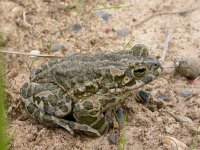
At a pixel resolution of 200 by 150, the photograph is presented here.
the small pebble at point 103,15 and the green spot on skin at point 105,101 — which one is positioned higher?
the small pebble at point 103,15

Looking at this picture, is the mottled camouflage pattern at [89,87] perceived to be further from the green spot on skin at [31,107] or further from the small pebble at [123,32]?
the small pebble at [123,32]

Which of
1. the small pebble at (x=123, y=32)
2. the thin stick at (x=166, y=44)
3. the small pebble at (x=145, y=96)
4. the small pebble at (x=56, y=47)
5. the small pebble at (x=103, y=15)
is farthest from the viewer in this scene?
the small pebble at (x=103, y=15)

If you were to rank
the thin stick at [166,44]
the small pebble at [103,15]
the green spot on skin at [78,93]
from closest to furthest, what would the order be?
the green spot on skin at [78,93] → the thin stick at [166,44] → the small pebble at [103,15]

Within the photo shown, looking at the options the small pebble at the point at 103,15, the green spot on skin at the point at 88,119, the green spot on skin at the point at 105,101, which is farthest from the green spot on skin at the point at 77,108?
the small pebble at the point at 103,15

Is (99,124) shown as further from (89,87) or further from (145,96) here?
(145,96)

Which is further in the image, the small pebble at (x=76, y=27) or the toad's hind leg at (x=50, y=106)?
the small pebble at (x=76, y=27)

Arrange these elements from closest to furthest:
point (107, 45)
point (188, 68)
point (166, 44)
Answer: point (188, 68)
point (166, 44)
point (107, 45)

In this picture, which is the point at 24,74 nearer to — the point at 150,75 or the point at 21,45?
the point at 21,45

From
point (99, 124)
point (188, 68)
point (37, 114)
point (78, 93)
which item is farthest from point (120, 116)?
point (188, 68)
